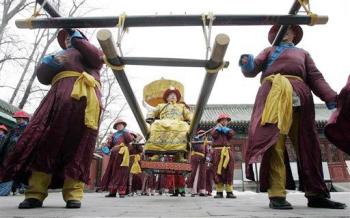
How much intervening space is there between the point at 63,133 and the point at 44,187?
1.70ft

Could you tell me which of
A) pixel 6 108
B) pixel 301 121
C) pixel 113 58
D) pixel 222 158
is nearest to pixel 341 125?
pixel 301 121

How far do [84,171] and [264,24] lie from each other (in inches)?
79.3

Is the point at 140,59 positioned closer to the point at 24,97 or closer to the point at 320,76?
the point at 320,76

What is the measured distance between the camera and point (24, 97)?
1428cm

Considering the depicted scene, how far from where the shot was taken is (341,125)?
250cm

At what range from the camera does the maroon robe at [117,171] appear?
7.80 meters

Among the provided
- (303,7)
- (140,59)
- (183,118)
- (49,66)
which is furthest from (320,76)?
(183,118)

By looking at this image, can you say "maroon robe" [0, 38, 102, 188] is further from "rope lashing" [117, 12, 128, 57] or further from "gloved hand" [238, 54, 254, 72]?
"gloved hand" [238, 54, 254, 72]

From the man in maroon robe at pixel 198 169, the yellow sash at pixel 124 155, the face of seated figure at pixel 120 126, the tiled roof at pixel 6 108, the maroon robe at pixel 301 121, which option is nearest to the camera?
the maroon robe at pixel 301 121

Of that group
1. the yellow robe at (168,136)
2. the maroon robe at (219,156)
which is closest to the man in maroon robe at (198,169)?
the maroon robe at (219,156)

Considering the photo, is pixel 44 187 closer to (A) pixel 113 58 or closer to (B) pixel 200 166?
(A) pixel 113 58

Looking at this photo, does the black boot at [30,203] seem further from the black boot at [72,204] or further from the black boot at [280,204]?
the black boot at [280,204]

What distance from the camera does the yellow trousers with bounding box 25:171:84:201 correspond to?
3.11m

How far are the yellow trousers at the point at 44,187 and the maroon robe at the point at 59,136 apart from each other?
78 mm
